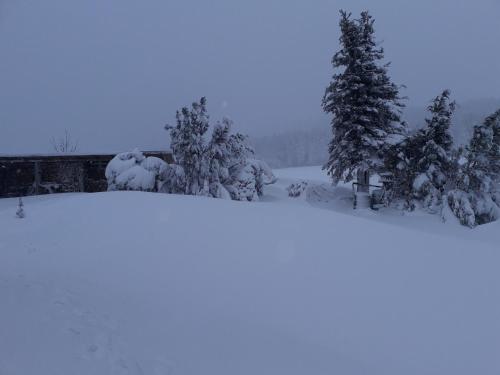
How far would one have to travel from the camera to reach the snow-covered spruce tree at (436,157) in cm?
1327

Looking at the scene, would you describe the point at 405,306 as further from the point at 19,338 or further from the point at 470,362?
the point at 19,338

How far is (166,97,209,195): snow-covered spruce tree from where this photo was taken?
13312 millimetres

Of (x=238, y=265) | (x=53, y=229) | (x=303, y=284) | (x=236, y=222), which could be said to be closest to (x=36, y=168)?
(x=53, y=229)

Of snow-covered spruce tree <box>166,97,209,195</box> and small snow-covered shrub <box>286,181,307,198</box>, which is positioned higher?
snow-covered spruce tree <box>166,97,209,195</box>

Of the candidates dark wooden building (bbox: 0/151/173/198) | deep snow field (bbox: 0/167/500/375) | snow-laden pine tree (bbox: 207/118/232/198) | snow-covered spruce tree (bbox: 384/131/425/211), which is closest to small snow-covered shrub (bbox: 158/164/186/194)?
snow-laden pine tree (bbox: 207/118/232/198)

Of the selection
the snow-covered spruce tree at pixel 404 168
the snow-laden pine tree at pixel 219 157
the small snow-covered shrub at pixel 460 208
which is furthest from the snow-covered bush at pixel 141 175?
the small snow-covered shrub at pixel 460 208

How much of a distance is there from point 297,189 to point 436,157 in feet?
23.6

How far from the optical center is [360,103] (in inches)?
632

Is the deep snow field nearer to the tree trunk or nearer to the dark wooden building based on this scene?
the tree trunk

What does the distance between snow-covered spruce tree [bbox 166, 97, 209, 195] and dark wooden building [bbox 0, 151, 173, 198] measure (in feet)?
20.5

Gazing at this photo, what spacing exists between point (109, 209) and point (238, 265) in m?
4.31

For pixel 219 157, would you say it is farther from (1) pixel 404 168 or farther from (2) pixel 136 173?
(1) pixel 404 168

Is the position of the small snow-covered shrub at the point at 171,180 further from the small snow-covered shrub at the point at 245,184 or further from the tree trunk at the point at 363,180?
the tree trunk at the point at 363,180

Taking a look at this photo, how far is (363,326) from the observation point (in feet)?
12.9
